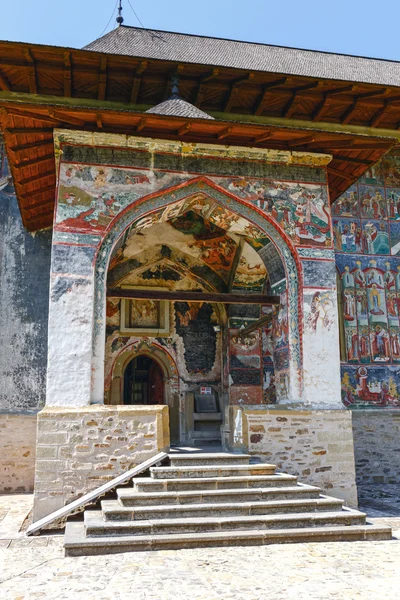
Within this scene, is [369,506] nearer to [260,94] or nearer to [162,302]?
[162,302]

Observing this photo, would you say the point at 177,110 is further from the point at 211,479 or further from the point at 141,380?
the point at 141,380

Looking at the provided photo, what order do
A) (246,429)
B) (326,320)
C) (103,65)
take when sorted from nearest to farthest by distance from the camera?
(246,429) → (326,320) → (103,65)

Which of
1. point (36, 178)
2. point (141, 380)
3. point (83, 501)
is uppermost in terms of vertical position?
point (36, 178)

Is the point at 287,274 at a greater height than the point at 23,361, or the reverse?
the point at 287,274

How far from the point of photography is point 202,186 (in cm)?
866

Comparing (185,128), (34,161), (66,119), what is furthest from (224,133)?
(34,161)

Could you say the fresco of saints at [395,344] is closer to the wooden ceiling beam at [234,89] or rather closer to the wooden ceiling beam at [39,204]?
the wooden ceiling beam at [234,89]

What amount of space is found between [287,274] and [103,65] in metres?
4.39

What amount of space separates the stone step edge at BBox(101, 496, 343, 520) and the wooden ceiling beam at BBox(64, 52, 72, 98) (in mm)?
6526

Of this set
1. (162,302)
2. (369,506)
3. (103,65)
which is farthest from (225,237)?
(369,506)

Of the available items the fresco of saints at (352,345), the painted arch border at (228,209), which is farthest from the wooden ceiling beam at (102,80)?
the fresco of saints at (352,345)

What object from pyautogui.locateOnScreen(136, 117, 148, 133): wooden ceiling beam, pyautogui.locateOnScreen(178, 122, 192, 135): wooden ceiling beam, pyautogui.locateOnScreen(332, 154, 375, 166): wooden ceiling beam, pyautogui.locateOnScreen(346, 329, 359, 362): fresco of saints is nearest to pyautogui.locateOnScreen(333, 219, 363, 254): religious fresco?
pyautogui.locateOnScreen(346, 329, 359, 362): fresco of saints

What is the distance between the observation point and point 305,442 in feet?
26.7

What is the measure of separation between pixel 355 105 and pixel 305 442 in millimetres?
6186
